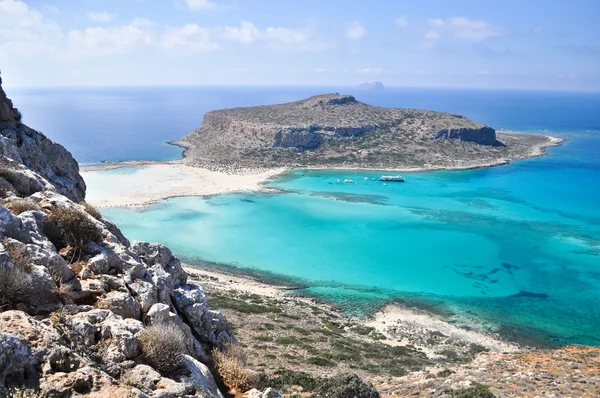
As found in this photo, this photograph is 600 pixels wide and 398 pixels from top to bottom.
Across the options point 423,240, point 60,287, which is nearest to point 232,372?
point 60,287

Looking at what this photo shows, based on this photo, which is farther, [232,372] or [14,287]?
[232,372]

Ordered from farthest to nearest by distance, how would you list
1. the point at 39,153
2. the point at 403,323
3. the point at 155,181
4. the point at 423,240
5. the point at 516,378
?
the point at 155,181 < the point at 423,240 < the point at 403,323 < the point at 516,378 < the point at 39,153

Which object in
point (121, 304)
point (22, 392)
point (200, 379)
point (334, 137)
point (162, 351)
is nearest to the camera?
point (22, 392)

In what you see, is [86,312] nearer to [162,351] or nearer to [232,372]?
[162,351]

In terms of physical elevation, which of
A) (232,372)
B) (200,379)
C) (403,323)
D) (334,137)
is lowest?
(403,323)

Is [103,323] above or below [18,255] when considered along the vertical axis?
below

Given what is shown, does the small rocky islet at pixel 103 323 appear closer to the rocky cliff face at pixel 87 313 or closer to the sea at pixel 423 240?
the rocky cliff face at pixel 87 313

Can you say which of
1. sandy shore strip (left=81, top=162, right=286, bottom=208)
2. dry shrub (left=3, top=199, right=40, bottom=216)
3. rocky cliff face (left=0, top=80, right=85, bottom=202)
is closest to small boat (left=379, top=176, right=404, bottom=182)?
sandy shore strip (left=81, top=162, right=286, bottom=208)
